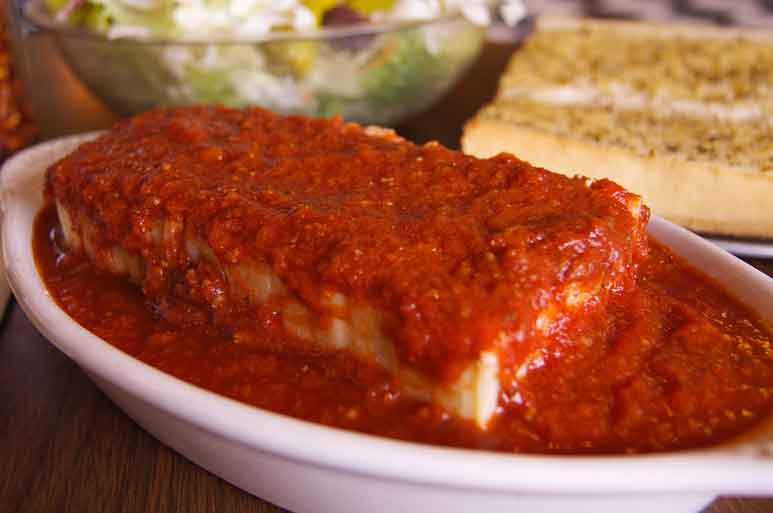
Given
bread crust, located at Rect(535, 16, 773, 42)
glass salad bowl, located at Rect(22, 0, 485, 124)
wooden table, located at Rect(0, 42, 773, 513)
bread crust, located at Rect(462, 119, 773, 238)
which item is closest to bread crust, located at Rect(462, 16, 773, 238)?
bread crust, located at Rect(462, 119, 773, 238)

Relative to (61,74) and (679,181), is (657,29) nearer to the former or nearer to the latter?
(679,181)

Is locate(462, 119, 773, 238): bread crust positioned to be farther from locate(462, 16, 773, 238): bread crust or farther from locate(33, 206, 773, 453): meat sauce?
locate(33, 206, 773, 453): meat sauce

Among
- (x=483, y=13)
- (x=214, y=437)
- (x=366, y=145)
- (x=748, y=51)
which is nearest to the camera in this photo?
(x=214, y=437)

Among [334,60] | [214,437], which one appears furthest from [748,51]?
[214,437]

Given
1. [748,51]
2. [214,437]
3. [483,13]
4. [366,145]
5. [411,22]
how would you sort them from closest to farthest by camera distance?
[214,437], [366,145], [411,22], [483,13], [748,51]

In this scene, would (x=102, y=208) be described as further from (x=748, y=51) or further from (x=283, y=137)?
(x=748, y=51)

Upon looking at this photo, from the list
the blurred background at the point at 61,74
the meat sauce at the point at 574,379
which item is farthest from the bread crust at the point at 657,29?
the meat sauce at the point at 574,379

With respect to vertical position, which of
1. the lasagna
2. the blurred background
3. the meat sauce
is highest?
the lasagna

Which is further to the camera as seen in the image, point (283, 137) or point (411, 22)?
point (411, 22)
